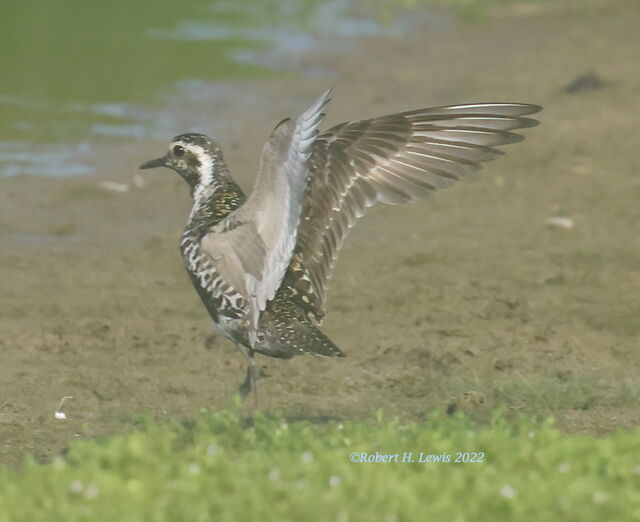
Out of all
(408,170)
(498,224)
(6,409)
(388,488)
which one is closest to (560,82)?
(498,224)

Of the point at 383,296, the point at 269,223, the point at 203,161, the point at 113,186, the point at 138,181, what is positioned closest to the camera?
the point at 269,223

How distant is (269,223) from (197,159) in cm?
139

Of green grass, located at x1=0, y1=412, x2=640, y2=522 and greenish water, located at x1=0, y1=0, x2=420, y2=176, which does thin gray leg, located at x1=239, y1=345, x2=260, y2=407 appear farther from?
greenish water, located at x1=0, y1=0, x2=420, y2=176

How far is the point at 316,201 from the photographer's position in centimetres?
783

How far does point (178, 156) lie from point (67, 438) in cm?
177

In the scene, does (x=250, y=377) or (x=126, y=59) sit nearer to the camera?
Answer: (x=250, y=377)

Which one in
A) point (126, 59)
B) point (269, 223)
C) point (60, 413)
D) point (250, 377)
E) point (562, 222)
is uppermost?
point (269, 223)

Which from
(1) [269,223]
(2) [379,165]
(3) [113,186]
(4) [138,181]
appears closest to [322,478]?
(1) [269,223]

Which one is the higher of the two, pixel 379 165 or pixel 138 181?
pixel 379 165

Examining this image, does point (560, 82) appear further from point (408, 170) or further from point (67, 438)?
point (67, 438)

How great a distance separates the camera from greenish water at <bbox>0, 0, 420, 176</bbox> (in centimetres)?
1416

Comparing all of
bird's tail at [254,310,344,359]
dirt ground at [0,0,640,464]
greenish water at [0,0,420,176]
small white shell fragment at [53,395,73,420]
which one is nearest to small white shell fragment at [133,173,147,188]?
dirt ground at [0,0,640,464]

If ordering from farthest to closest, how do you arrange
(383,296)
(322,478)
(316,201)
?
1. (383,296)
2. (316,201)
3. (322,478)

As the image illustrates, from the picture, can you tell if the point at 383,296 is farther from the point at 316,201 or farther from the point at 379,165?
the point at 316,201
